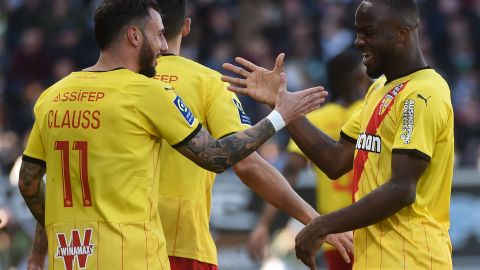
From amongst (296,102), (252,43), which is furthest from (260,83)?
(252,43)

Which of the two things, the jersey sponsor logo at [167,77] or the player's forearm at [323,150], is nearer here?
the player's forearm at [323,150]

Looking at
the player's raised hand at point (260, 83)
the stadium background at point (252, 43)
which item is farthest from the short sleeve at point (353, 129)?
the stadium background at point (252, 43)

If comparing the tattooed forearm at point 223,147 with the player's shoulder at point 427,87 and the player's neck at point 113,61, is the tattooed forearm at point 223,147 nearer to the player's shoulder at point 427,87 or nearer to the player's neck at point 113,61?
the player's neck at point 113,61

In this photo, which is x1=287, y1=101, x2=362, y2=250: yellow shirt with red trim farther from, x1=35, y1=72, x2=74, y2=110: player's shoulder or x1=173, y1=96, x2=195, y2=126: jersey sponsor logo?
x1=35, y1=72, x2=74, y2=110: player's shoulder

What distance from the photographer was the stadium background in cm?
1773

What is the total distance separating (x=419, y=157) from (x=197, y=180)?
5.28 ft

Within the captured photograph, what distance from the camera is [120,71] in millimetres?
5988

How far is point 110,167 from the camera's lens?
19.2 feet

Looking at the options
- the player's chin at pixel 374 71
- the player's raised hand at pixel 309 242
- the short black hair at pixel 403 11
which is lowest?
the player's raised hand at pixel 309 242

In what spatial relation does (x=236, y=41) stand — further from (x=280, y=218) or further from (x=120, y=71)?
(x=120, y=71)

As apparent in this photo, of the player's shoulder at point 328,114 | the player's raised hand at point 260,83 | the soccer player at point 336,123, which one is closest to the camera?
the player's raised hand at point 260,83

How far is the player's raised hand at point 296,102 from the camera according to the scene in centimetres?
631

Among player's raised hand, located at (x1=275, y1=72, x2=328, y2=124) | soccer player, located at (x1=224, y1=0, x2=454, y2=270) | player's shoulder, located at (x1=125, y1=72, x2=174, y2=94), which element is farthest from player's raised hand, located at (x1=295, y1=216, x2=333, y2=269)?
player's shoulder, located at (x1=125, y1=72, x2=174, y2=94)

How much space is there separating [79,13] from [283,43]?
363 centimetres
